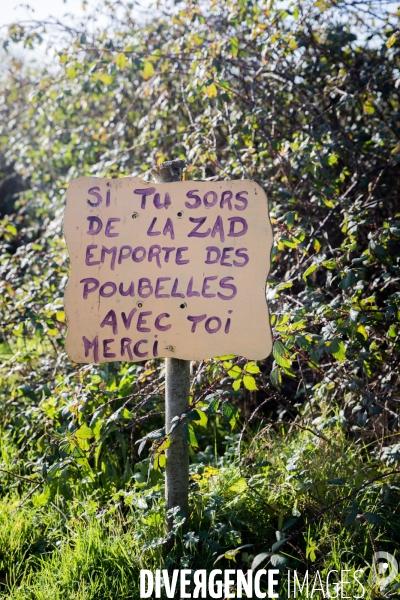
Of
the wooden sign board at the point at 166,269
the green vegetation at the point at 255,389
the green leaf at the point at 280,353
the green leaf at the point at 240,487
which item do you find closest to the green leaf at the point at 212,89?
the green vegetation at the point at 255,389

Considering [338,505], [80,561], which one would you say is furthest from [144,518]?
[338,505]

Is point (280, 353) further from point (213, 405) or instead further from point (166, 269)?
point (166, 269)

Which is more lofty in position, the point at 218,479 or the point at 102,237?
the point at 102,237

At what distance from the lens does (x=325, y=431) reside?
2.64 metres

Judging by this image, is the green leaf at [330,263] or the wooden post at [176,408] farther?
the green leaf at [330,263]

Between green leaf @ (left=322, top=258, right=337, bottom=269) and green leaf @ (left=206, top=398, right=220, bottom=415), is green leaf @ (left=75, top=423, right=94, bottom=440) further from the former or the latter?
green leaf @ (left=322, top=258, right=337, bottom=269)

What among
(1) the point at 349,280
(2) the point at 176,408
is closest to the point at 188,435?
(2) the point at 176,408

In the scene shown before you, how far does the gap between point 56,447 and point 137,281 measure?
3.89 feet

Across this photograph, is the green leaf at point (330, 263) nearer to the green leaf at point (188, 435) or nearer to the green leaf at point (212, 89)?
the green leaf at point (188, 435)

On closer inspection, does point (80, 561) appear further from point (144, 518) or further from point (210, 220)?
point (210, 220)

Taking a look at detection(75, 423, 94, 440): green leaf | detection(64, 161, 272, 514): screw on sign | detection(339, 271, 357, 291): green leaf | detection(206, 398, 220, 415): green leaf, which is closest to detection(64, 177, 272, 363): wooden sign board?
detection(64, 161, 272, 514): screw on sign

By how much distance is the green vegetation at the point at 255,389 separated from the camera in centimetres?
207

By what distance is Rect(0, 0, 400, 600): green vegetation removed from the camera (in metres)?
2.07

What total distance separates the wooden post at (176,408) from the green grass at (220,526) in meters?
0.13
